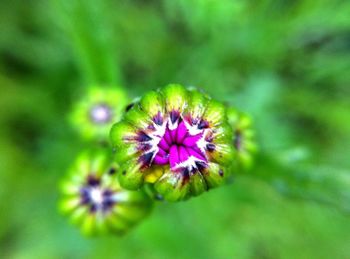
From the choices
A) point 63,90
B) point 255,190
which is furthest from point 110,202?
point 63,90

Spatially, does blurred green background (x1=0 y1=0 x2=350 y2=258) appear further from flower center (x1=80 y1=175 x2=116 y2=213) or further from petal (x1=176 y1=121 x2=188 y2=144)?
petal (x1=176 y1=121 x2=188 y2=144)

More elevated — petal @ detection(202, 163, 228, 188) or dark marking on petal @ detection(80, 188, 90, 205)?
dark marking on petal @ detection(80, 188, 90, 205)

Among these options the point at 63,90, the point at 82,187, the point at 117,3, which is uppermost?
the point at 117,3

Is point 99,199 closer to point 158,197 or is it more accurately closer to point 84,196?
point 84,196

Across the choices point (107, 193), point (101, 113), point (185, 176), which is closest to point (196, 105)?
point (185, 176)

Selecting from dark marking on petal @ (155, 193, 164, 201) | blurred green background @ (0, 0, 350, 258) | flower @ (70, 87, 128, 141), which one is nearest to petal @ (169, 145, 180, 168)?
dark marking on petal @ (155, 193, 164, 201)

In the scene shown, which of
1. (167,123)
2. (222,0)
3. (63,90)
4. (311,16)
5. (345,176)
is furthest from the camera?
(63,90)

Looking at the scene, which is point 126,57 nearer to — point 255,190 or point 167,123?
point 255,190

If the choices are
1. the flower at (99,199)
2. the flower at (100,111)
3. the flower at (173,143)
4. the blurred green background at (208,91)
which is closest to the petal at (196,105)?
the flower at (173,143)
